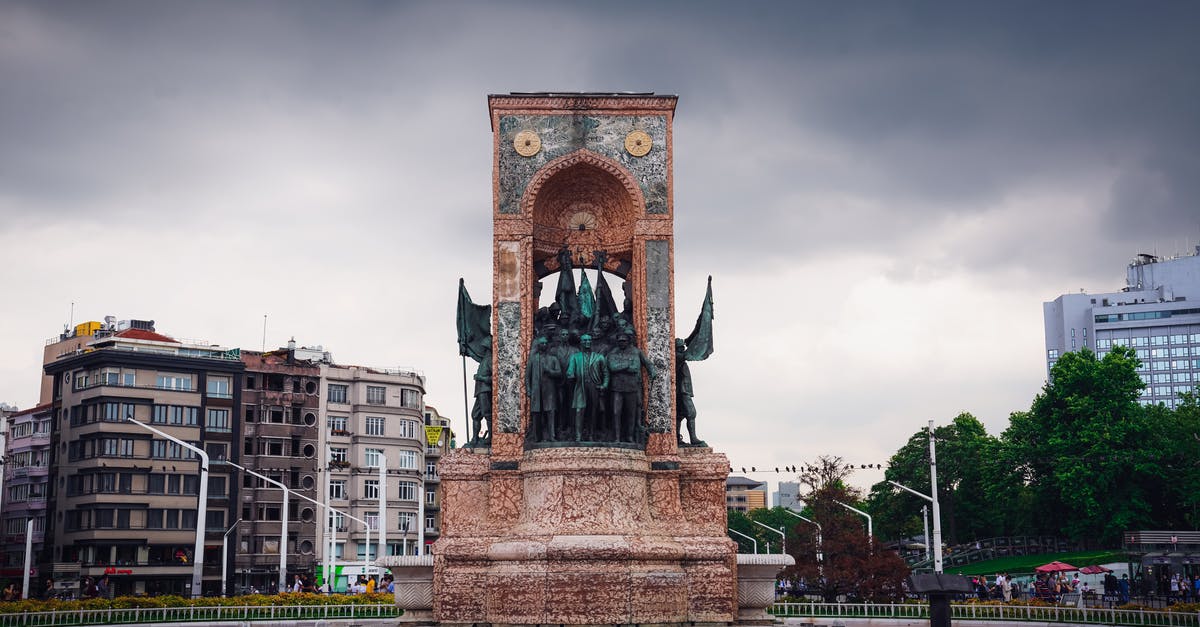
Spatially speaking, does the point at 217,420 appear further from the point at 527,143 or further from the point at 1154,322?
the point at 1154,322

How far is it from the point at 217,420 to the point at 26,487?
45.7 ft

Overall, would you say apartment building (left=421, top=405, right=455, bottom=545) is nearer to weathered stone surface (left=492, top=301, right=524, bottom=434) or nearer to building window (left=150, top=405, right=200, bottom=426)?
building window (left=150, top=405, right=200, bottom=426)

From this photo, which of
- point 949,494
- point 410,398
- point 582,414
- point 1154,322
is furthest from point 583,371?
point 1154,322

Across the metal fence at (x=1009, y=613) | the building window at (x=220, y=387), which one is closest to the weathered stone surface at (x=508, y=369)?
the metal fence at (x=1009, y=613)

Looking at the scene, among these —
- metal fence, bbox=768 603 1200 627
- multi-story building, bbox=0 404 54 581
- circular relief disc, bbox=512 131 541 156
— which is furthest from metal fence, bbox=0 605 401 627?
multi-story building, bbox=0 404 54 581

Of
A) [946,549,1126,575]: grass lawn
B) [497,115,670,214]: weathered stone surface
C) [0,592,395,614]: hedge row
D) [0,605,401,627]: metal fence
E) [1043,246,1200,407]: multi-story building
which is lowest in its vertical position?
[0,605,401,627]: metal fence

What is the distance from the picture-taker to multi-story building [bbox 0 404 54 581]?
261 feet

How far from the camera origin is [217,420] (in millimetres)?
79938

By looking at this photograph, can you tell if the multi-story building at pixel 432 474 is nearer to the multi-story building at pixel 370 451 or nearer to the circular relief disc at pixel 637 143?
the multi-story building at pixel 370 451

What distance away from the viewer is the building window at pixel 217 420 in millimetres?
79438

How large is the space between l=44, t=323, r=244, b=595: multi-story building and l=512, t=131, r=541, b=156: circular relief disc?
5175 centimetres

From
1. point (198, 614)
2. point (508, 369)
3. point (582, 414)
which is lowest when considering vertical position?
point (198, 614)

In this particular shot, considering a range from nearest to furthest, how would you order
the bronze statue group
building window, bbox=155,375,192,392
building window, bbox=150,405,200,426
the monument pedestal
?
the monument pedestal < the bronze statue group < building window, bbox=150,405,200,426 < building window, bbox=155,375,192,392

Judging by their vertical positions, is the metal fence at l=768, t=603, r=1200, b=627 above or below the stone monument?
below
